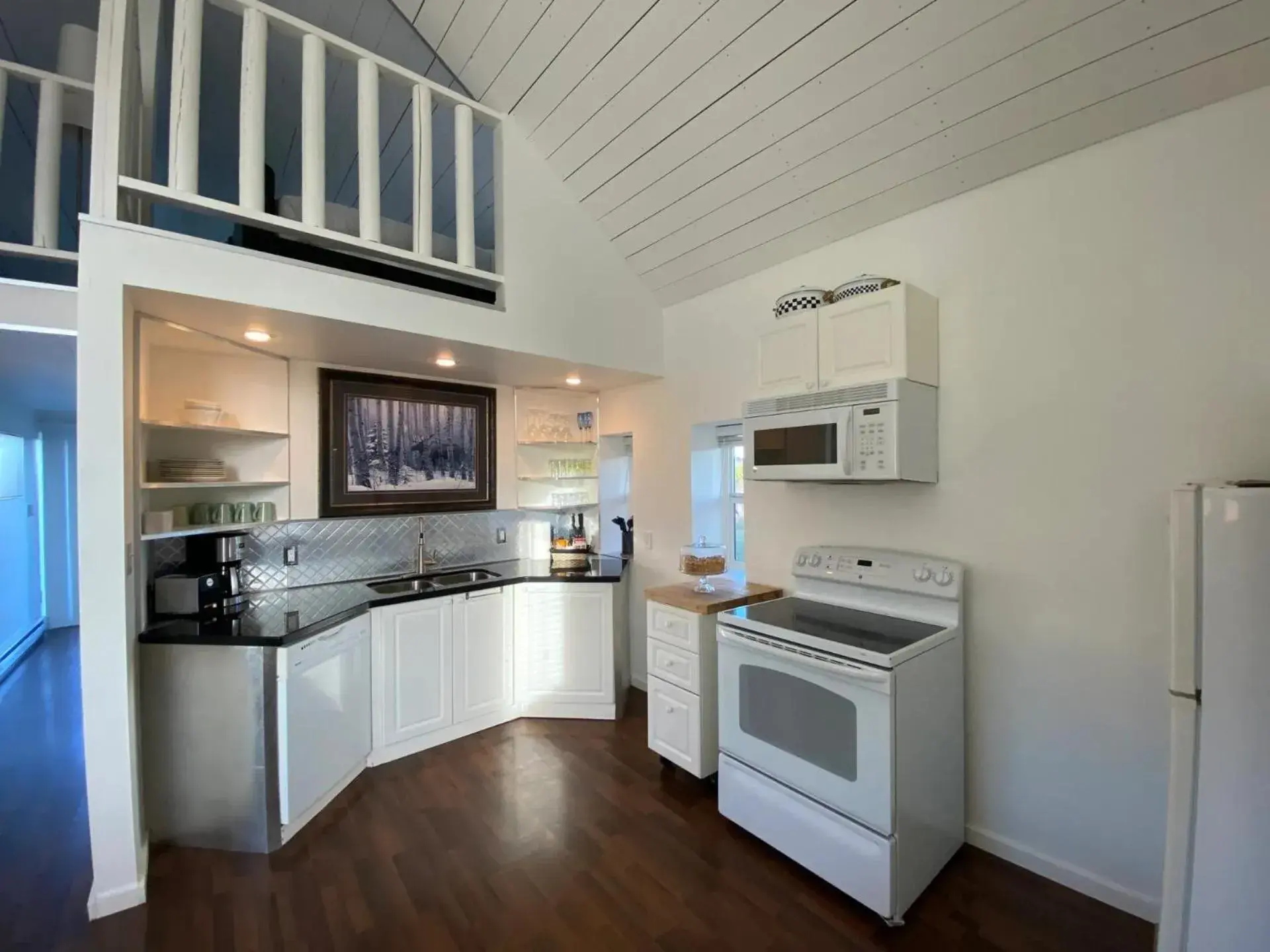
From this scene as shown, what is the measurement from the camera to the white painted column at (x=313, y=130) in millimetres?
2254

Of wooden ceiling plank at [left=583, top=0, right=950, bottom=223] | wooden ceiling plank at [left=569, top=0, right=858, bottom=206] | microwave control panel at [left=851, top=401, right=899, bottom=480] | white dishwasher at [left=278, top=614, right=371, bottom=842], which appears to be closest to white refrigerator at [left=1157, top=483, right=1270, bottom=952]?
microwave control panel at [left=851, top=401, right=899, bottom=480]

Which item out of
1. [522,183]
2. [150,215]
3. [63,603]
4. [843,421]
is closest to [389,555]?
[150,215]

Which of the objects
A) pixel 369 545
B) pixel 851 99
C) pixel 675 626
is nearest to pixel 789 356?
pixel 851 99

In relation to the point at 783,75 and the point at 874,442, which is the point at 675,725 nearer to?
the point at 874,442

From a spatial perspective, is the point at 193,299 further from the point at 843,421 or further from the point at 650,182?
the point at 843,421

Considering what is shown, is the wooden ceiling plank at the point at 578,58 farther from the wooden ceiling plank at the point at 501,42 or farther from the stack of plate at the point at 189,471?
the stack of plate at the point at 189,471

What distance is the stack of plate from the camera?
8.19 ft

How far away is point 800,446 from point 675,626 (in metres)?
1.04

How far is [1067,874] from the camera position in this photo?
196cm

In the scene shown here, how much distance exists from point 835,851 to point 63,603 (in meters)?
7.08

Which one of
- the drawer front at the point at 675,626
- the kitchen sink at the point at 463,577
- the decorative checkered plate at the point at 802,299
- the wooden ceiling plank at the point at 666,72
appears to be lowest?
the drawer front at the point at 675,626

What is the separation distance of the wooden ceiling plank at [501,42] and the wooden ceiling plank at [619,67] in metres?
0.28

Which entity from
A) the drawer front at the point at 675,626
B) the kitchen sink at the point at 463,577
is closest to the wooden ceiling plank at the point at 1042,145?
the drawer front at the point at 675,626

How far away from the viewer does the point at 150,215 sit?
2389 mm
